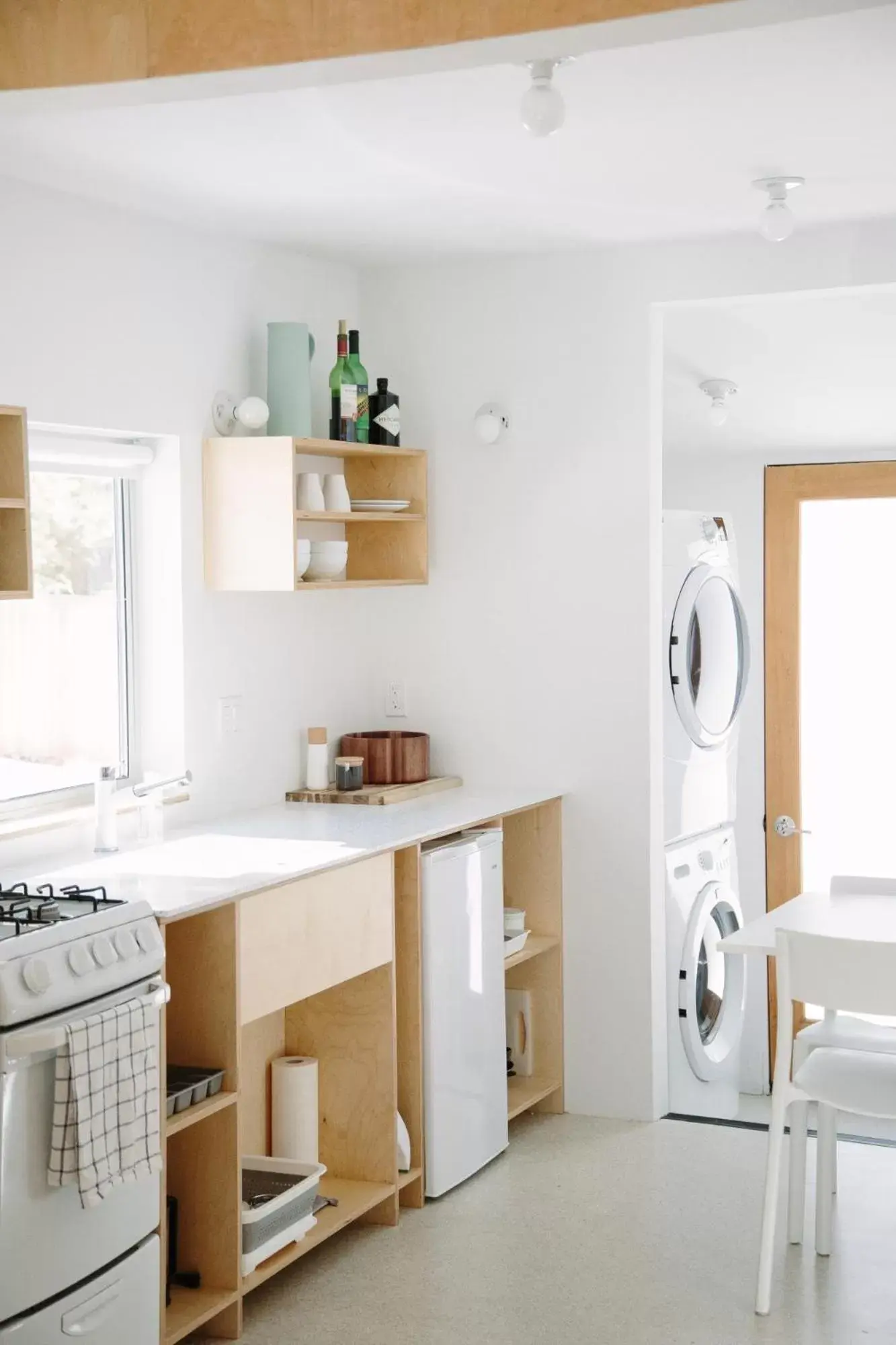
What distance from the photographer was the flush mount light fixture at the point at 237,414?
3.94m

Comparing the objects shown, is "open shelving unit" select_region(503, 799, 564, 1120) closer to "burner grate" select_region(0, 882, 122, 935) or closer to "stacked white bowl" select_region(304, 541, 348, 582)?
"stacked white bowl" select_region(304, 541, 348, 582)

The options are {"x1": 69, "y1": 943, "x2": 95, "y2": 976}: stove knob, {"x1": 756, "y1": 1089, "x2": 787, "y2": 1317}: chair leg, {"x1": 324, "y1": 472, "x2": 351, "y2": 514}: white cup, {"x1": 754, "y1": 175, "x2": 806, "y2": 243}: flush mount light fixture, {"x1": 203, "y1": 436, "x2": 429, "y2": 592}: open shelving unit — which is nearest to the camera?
{"x1": 69, "y1": 943, "x2": 95, "y2": 976}: stove knob

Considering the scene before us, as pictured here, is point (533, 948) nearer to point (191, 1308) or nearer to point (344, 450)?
point (344, 450)

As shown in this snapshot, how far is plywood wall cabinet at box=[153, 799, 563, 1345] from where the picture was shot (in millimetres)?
3043

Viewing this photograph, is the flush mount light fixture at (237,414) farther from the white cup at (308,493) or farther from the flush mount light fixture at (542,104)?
the flush mount light fixture at (542,104)

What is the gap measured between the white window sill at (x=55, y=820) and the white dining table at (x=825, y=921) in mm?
1380

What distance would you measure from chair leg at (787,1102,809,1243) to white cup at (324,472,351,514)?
190 centimetres

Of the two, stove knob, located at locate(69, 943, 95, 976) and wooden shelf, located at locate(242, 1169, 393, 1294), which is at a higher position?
stove knob, located at locate(69, 943, 95, 976)

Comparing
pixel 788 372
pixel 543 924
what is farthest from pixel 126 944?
pixel 788 372

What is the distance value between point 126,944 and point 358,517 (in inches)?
70.8

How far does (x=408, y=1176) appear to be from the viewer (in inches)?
145

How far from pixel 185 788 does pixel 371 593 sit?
1065mm

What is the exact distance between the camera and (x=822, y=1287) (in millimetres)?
3246

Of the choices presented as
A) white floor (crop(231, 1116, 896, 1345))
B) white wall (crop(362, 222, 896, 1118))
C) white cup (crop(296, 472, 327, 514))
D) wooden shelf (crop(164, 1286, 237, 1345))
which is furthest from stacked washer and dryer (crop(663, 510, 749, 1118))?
wooden shelf (crop(164, 1286, 237, 1345))
